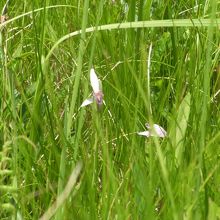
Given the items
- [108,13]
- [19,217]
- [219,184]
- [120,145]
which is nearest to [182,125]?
[120,145]

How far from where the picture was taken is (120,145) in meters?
1.34

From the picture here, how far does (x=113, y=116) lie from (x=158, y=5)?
0.64m

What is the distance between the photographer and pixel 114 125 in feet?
4.64

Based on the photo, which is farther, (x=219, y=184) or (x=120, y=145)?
(x=120, y=145)

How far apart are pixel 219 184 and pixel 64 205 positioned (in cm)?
28

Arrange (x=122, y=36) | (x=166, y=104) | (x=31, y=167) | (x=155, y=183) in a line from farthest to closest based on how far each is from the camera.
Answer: (x=122, y=36), (x=166, y=104), (x=31, y=167), (x=155, y=183)

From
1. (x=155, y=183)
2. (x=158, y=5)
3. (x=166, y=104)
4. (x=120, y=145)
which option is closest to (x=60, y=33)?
(x=158, y=5)

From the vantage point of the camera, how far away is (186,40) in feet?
5.79

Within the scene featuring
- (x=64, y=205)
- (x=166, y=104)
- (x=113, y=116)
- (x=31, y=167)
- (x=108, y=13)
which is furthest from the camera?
(x=108, y=13)

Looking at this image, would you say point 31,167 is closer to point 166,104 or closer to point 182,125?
point 182,125

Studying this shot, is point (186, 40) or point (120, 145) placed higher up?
point (186, 40)

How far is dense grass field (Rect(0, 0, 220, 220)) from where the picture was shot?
3.29ft

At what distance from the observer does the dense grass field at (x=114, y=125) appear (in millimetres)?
1003

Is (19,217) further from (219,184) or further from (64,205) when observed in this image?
(219,184)
